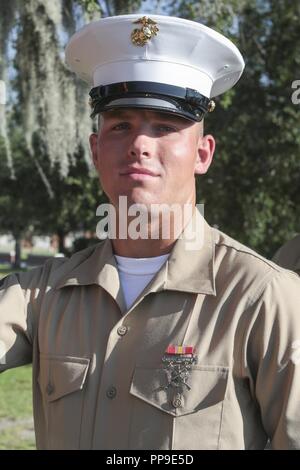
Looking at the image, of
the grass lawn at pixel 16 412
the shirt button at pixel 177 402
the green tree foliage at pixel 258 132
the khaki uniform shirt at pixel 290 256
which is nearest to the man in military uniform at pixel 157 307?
the shirt button at pixel 177 402

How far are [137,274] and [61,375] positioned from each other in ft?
1.13

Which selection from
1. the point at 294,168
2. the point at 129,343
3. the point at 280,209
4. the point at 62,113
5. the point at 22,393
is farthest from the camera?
the point at 280,209

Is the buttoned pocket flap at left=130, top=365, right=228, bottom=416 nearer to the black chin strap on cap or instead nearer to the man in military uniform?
the man in military uniform

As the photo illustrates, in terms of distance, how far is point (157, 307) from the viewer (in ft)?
6.04

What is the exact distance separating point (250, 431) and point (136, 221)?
2.02 feet

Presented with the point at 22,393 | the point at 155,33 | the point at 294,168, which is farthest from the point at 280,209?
the point at 155,33

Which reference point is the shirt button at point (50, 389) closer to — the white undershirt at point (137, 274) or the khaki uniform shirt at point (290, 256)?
the white undershirt at point (137, 274)

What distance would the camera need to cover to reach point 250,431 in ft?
5.65

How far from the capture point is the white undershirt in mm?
1917

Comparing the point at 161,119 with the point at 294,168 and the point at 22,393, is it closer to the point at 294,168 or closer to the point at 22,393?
the point at 22,393

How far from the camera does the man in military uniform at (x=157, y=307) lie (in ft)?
5.58

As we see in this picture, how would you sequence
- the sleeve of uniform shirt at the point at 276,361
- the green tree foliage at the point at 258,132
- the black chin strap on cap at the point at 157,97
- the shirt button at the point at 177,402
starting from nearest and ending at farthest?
the sleeve of uniform shirt at the point at 276,361 < the shirt button at the point at 177,402 < the black chin strap on cap at the point at 157,97 < the green tree foliage at the point at 258,132

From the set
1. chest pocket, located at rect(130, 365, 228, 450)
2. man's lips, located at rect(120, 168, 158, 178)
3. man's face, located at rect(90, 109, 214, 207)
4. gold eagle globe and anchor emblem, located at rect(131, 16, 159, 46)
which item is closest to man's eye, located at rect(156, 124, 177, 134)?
man's face, located at rect(90, 109, 214, 207)

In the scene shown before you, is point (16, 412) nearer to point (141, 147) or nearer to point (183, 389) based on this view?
point (183, 389)
